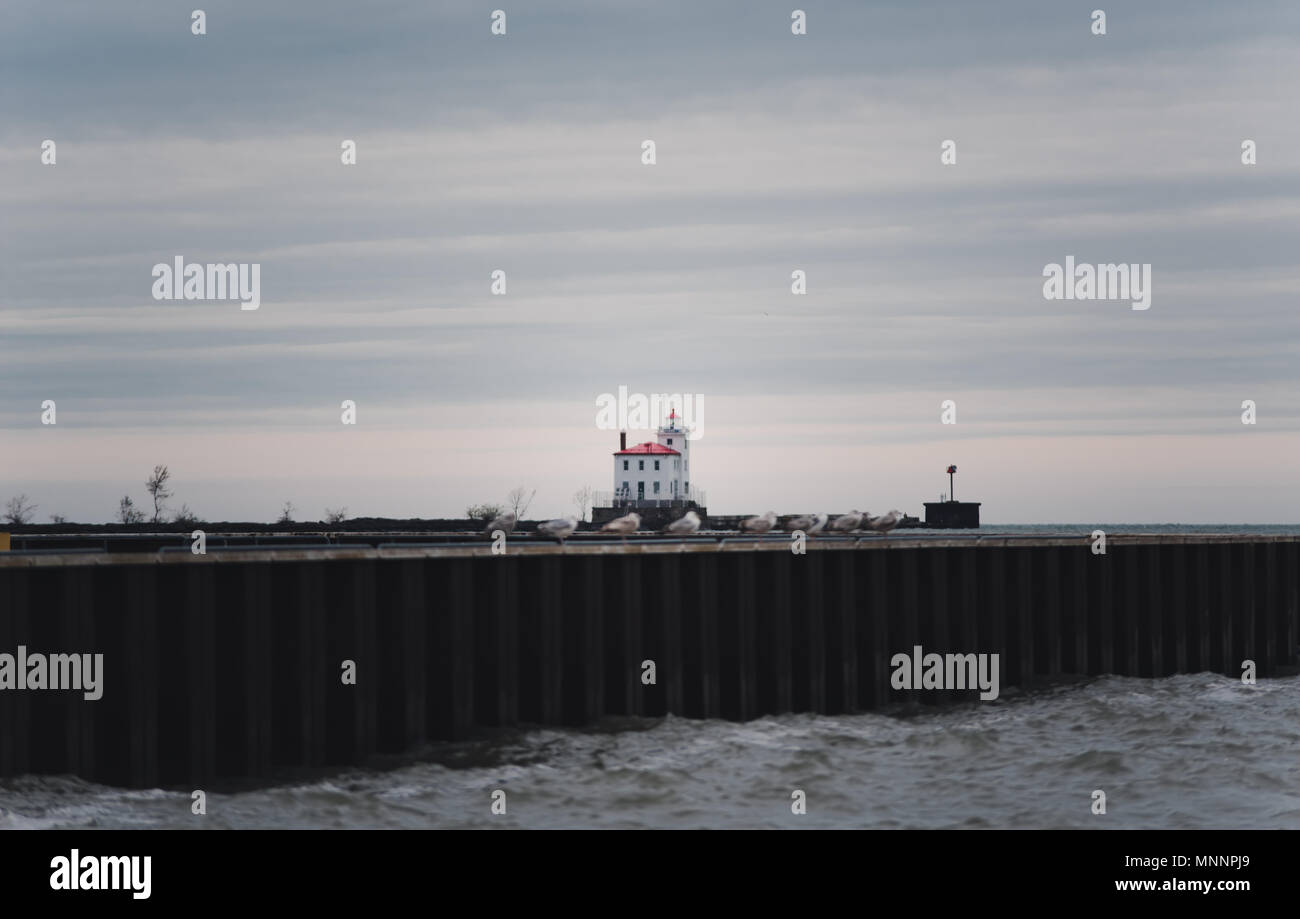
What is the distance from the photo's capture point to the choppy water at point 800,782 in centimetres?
2273

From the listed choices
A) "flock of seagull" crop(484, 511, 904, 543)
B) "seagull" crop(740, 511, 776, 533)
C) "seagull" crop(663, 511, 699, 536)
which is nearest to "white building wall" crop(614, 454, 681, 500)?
"flock of seagull" crop(484, 511, 904, 543)

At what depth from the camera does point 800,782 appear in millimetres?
26047

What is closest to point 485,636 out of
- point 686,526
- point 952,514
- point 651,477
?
point 686,526

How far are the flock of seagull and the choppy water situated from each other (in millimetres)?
6089

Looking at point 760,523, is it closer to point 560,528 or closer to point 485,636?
point 560,528

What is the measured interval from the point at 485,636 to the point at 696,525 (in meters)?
13.2

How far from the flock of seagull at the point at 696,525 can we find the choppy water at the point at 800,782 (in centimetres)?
609

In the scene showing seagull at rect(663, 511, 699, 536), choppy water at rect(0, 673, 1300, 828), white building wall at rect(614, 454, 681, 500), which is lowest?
choppy water at rect(0, 673, 1300, 828)

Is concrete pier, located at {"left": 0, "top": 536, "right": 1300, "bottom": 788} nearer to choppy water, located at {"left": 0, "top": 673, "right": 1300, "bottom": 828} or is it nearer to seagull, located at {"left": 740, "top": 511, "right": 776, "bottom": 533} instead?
choppy water, located at {"left": 0, "top": 673, "right": 1300, "bottom": 828}

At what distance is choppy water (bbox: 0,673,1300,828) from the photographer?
2273cm

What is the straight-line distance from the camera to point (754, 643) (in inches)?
1260

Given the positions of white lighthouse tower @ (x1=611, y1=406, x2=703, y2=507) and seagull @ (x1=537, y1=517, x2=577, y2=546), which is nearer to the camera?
seagull @ (x1=537, y1=517, x2=577, y2=546)

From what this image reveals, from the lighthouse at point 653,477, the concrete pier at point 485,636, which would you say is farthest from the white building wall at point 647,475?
the concrete pier at point 485,636
